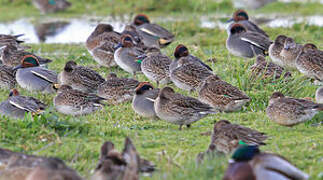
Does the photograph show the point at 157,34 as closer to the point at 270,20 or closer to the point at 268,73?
the point at 268,73

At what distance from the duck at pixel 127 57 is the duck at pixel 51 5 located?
28.3 ft

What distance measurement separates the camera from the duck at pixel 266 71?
10.0 meters

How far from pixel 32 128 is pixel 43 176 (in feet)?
7.82

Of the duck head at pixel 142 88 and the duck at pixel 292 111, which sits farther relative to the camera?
the duck head at pixel 142 88

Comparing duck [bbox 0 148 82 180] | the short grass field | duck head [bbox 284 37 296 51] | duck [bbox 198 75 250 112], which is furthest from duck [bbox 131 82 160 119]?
duck head [bbox 284 37 296 51]

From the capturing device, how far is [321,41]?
14266 mm

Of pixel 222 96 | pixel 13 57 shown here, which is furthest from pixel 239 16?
pixel 222 96

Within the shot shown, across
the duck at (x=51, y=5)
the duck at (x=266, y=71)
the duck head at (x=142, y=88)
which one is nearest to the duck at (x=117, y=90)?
the duck head at (x=142, y=88)

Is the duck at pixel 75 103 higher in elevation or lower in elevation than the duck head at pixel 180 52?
lower

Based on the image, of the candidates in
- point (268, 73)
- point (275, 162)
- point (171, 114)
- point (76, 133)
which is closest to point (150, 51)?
point (268, 73)

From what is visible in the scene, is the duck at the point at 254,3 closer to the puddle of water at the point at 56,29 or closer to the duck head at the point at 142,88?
the puddle of water at the point at 56,29

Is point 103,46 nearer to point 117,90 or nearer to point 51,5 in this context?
point 117,90

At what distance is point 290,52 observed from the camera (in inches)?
450

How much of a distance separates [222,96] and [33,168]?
394cm
